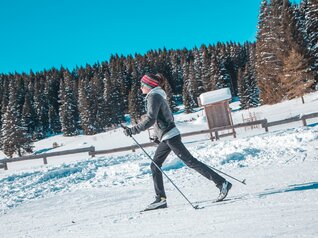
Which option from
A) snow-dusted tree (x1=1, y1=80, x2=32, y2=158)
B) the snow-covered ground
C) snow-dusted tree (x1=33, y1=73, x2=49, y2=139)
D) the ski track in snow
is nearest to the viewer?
the snow-covered ground

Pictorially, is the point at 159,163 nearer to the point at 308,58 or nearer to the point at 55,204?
the point at 55,204

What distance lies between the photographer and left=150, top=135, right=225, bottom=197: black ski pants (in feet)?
14.1

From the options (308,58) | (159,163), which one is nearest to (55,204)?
(159,163)

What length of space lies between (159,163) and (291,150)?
4798mm

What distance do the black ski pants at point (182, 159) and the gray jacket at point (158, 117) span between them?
114 mm

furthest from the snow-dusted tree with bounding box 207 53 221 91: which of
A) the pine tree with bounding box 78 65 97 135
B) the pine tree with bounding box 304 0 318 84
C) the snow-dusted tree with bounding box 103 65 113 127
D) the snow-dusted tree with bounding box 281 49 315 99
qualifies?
the snow-dusted tree with bounding box 281 49 315 99

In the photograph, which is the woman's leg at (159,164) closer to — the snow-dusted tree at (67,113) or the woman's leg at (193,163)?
the woman's leg at (193,163)

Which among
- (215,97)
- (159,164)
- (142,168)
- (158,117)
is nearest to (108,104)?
(215,97)

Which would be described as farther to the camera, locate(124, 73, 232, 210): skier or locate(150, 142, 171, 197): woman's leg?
locate(150, 142, 171, 197): woman's leg

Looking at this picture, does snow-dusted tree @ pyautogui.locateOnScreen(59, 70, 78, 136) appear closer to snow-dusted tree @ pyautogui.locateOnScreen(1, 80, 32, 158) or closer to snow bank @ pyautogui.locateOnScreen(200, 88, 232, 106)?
snow-dusted tree @ pyautogui.locateOnScreen(1, 80, 32, 158)

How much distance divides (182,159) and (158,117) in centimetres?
69

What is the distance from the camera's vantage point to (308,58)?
38.8 meters

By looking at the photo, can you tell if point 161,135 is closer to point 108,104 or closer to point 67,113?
point 67,113

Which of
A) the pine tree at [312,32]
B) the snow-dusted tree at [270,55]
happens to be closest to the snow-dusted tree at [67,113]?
the snow-dusted tree at [270,55]
